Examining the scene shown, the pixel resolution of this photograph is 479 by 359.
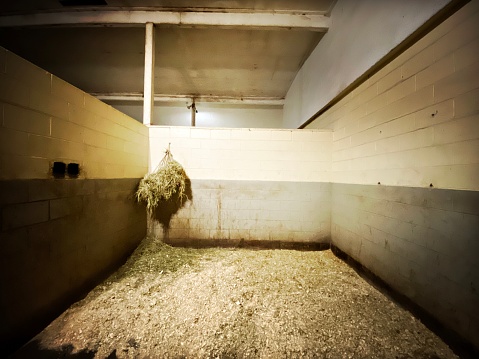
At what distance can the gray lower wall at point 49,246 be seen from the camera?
1.37 m

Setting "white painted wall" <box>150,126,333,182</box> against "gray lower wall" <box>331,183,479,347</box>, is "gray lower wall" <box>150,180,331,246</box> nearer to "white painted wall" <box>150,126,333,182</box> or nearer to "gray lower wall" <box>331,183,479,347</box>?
"white painted wall" <box>150,126,333,182</box>

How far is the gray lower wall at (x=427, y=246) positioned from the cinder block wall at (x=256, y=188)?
0.90 metres

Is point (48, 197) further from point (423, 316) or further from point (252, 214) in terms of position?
point (423, 316)

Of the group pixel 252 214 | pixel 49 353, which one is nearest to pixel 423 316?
pixel 252 214

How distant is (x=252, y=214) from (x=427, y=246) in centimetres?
230

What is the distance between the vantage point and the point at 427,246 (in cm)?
176

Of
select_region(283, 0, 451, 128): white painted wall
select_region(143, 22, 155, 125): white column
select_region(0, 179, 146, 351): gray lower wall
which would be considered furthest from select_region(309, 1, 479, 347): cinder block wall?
select_region(143, 22, 155, 125): white column

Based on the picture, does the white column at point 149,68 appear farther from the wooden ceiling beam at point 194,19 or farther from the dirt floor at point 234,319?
the dirt floor at point 234,319

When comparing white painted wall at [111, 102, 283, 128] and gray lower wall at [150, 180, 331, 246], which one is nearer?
gray lower wall at [150, 180, 331, 246]

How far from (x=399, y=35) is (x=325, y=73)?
70.8 inches

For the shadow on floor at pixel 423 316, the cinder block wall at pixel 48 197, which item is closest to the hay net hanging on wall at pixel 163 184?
the cinder block wall at pixel 48 197

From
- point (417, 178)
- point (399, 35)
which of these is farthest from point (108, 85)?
point (417, 178)

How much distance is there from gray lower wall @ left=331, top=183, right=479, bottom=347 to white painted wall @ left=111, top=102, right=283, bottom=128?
18.6 ft

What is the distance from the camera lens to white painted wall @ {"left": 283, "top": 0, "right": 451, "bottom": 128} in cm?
186
